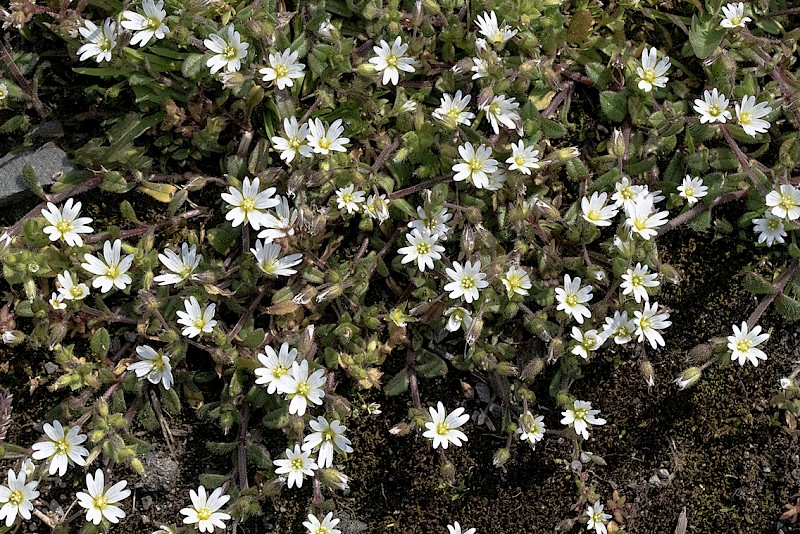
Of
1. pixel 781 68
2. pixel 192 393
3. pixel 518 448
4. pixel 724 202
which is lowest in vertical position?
pixel 518 448

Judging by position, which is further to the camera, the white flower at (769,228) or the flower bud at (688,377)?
the white flower at (769,228)

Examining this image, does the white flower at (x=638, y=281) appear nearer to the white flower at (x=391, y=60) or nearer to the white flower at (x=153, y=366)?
the white flower at (x=391, y=60)

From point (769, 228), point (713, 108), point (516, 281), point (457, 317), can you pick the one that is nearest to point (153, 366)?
point (457, 317)

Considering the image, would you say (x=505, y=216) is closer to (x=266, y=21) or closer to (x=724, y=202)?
(x=724, y=202)

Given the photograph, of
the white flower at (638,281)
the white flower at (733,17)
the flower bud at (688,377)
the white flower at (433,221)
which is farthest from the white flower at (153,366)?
the white flower at (733,17)

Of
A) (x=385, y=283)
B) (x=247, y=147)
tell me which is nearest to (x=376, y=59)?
(x=247, y=147)

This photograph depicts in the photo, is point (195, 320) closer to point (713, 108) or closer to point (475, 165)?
point (475, 165)

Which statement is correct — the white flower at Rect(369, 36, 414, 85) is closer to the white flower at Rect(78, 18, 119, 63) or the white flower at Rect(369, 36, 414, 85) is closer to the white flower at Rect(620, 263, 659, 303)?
the white flower at Rect(78, 18, 119, 63)
